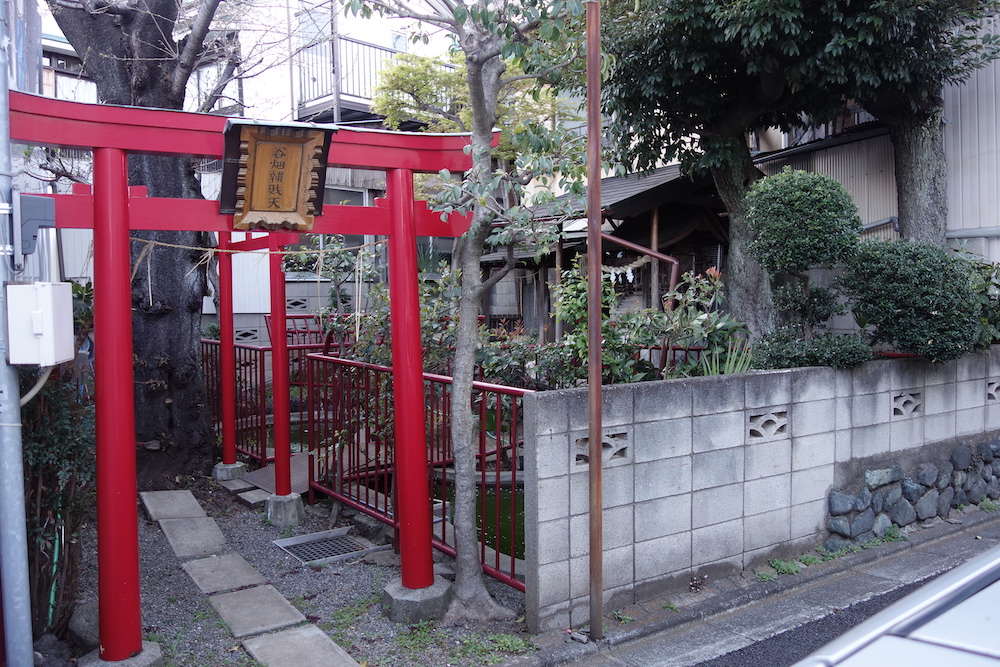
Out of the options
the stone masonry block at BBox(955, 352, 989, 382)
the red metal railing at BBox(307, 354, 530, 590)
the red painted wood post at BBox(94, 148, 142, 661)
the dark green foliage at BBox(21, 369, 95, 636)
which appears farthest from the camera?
the stone masonry block at BBox(955, 352, 989, 382)

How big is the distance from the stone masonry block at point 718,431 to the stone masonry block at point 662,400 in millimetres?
168

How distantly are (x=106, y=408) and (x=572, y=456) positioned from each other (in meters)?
2.72

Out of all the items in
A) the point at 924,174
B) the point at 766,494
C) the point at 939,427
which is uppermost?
the point at 924,174

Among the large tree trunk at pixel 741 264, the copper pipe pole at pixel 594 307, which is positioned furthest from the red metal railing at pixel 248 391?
the large tree trunk at pixel 741 264

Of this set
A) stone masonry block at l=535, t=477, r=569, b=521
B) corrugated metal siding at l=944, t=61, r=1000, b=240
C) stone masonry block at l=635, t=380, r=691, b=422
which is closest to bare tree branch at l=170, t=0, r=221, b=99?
stone masonry block at l=635, t=380, r=691, b=422

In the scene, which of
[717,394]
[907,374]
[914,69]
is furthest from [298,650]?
[914,69]

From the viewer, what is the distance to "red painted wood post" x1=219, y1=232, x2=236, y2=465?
7.78 meters

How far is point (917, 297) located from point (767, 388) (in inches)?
65.9

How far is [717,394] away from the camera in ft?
17.3

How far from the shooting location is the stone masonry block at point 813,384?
5.77 metres

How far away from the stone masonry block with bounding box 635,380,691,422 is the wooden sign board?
97.1 inches

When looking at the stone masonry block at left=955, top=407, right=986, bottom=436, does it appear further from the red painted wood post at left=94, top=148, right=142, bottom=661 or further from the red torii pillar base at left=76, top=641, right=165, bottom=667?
the red painted wood post at left=94, top=148, right=142, bottom=661

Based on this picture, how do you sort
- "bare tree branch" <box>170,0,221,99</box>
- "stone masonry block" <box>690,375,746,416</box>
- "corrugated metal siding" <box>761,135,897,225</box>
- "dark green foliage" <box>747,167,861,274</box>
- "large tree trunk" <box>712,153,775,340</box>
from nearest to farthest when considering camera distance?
1. "stone masonry block" <box>690,375,746,416</box>
2. "dark green foliage" <box>747,167,861,274</box>
3. "bare tree branch" <box>170,0,221,99</box>
4. "large tree trunk" <box>712,153,775,340</box>
5. "corrugated metal siding" <box>761,135,897,225</box>

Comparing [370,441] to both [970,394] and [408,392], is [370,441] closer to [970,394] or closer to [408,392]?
[408,392]
